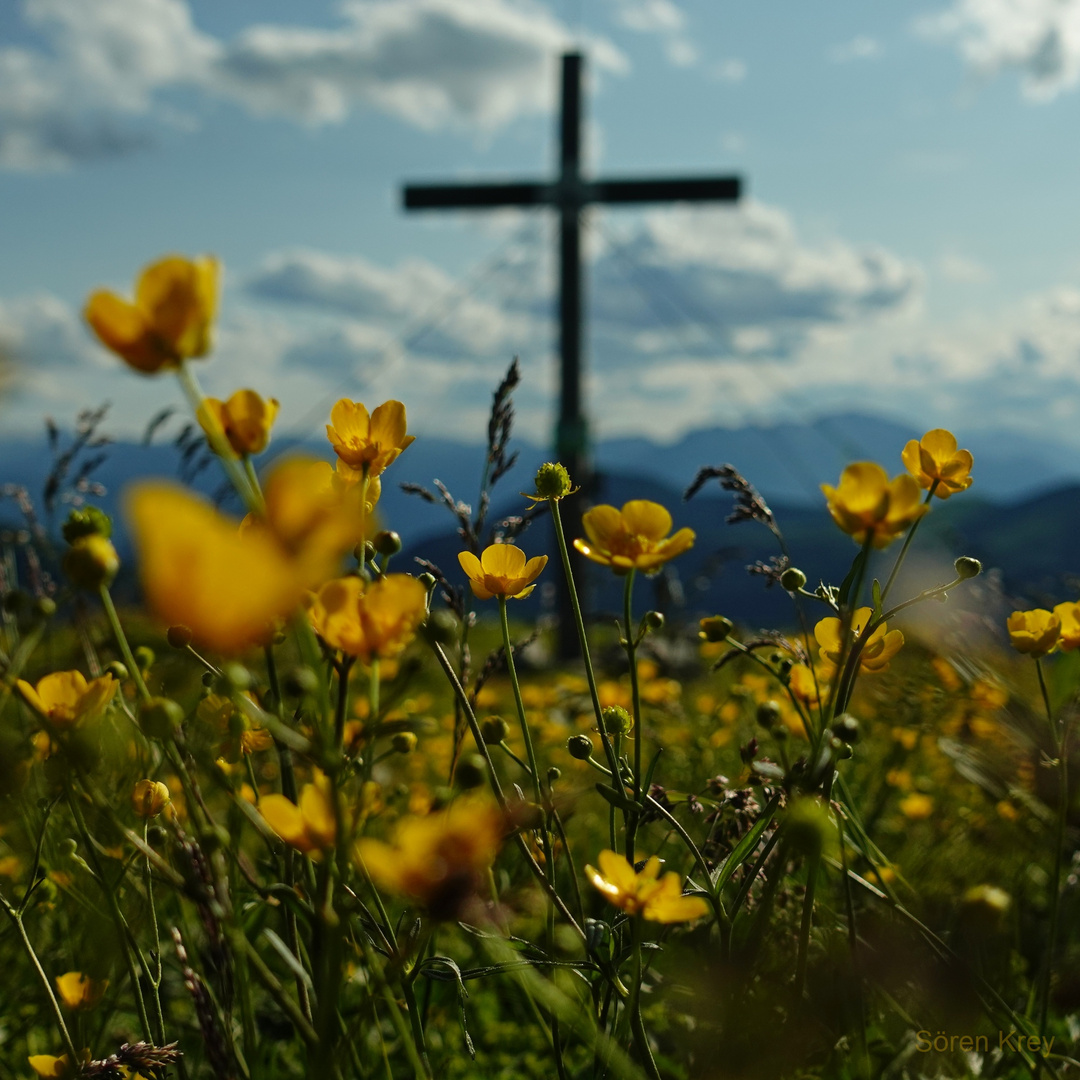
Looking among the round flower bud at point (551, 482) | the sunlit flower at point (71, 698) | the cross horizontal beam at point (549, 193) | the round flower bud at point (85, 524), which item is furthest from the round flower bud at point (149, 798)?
the cross horizontal beam at point (549, 193)

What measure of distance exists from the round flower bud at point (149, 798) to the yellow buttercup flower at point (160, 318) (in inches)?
17.3

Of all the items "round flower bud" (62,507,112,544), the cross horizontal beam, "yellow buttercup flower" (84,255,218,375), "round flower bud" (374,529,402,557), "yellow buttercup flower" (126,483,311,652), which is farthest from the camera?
the cross horizontal beam

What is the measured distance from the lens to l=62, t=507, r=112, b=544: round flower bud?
758mm

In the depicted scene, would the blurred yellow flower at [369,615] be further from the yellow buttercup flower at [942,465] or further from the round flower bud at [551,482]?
the yellow buttercup flower at [942,465]

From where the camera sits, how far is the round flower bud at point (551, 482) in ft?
3.33

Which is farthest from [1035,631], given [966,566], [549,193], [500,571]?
[549,193]

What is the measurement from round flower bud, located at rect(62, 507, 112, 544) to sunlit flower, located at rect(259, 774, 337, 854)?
1.04ft

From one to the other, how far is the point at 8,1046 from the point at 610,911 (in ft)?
3.53

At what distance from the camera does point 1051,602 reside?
4.68 feet

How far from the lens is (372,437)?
92 cm

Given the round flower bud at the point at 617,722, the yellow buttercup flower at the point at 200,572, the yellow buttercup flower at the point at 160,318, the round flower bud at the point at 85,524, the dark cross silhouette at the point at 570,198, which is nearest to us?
the yellow buttercup flower at the point at 200,572

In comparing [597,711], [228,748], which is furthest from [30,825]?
[597,711]

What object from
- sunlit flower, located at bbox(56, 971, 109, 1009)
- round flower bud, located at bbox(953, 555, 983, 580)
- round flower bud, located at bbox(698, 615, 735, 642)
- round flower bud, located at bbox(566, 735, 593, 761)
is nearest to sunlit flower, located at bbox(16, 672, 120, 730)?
sunlit flower, located at bbox(56, 971, 109, 1009)

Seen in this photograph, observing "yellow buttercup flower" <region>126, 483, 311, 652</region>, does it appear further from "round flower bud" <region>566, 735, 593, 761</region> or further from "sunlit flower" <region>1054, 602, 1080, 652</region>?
"sunlit flower" <region>1054, 602, 1080, 652</region>
